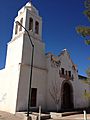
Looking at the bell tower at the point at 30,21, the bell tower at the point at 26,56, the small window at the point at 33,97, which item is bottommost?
the small window at the point at 33,97

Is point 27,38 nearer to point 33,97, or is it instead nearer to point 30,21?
point 30,21

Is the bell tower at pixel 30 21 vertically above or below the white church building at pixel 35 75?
above

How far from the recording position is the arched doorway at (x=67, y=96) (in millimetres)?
23405

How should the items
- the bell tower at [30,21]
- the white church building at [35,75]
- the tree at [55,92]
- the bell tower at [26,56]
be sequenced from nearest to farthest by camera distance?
the bell tower at [26,56], the white church building at [35,75], the tree at [55,92], the bell tower at [30,21]

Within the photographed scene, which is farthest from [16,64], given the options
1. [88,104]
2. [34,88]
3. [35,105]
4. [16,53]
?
[88,104]

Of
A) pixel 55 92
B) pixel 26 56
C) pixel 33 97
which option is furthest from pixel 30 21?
pixel 33 97

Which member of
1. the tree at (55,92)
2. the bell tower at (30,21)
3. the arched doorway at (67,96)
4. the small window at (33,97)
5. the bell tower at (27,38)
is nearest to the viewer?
the small window at (33,97)

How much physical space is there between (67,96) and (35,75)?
709cm

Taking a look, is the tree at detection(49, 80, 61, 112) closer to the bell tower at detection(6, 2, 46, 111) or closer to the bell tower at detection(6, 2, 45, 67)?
the bell tower at detection(6, 2, 46, 111)

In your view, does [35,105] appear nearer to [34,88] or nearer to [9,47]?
[34,88]

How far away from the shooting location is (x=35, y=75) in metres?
20.7

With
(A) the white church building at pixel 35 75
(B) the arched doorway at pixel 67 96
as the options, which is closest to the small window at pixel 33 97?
(A) the white church building at pixel 35 75

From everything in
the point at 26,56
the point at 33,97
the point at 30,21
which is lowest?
the point at 33,97

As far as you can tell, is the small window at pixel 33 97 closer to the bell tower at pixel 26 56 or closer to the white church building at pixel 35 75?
the white church building at pixel 35 75
